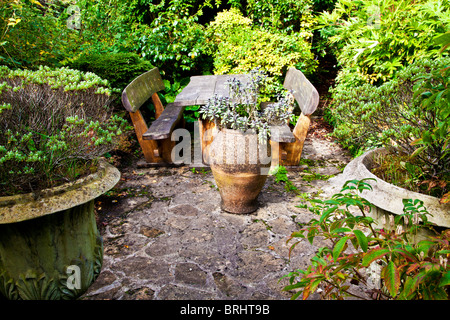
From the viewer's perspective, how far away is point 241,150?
3363 millimetres

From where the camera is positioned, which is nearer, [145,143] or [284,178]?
[284,178]

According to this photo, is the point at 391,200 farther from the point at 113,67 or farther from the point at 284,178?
the point at 113,67

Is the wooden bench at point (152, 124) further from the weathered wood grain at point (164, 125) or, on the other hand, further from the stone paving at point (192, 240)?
the stone paving at point (192, 240)

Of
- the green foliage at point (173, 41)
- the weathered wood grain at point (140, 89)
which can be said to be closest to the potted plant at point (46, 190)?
the weathered wood grain at point (140, 89)

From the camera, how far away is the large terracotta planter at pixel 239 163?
3369mm

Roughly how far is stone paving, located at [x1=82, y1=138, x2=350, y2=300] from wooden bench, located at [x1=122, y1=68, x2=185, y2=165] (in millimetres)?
374

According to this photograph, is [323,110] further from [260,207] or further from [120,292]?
[120,292]

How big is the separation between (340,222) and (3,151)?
1.99m

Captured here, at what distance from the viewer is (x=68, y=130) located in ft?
7.66

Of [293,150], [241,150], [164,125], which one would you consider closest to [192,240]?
[241,150]

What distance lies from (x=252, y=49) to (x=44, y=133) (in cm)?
475

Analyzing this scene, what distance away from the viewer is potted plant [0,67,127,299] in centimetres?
208

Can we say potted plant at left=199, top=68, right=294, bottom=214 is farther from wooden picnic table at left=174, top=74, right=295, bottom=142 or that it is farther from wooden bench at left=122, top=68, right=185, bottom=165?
wooden bench at left=122, top=68, right=185, bottom=165

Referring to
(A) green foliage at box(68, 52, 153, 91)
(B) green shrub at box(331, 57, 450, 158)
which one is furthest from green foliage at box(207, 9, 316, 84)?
(B) green shrub at box(331, 57, 450, 158)
